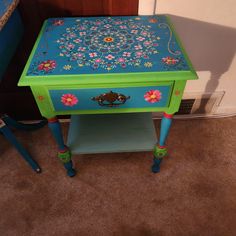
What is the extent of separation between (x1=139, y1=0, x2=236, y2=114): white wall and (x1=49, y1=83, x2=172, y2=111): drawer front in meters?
0.44

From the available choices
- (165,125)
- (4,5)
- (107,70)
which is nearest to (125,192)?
(165,125)

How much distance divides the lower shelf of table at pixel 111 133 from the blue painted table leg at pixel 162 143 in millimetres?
41

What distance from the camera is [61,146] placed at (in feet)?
3.36

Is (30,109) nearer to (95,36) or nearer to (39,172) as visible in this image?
(39,172)

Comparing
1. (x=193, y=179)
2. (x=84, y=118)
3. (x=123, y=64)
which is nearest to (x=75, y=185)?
(x=84, y=118)

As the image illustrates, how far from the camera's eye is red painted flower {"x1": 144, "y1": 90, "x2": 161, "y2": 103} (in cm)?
79

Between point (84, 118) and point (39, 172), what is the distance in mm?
405

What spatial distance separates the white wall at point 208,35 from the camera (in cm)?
100

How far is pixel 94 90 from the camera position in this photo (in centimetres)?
77

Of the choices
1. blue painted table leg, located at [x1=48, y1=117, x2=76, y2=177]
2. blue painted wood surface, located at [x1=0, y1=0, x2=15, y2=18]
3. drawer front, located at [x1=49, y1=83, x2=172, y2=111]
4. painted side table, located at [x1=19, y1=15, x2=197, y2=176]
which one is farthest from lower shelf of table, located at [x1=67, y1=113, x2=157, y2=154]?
blue painted wood surface, located at [x1=0, y1=0, x2=15, y2=18]

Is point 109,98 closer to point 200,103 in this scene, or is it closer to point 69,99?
point 69,99

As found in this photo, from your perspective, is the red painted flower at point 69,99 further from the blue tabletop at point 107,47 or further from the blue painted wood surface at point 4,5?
the blue painted wood surface at point 4,5

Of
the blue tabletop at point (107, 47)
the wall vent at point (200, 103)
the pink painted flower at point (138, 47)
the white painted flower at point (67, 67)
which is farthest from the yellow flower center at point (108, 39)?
the wall vent at point (200, 103)

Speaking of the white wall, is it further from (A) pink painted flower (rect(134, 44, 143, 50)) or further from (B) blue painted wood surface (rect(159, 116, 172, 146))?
(B) blue painted wood surface (rect(159, 116, 172, 146))
